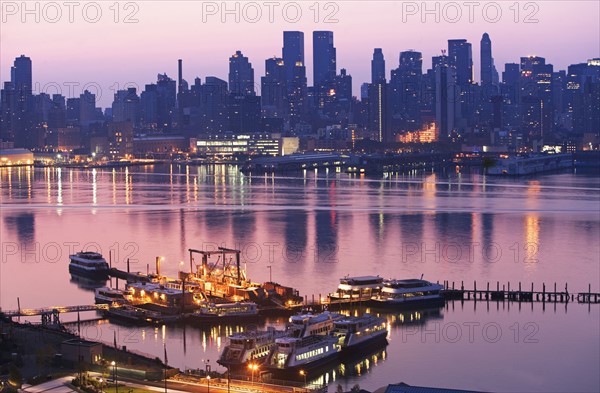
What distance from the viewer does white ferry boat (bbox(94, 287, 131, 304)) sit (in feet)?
44.0

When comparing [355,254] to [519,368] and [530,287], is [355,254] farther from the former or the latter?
[519,368]

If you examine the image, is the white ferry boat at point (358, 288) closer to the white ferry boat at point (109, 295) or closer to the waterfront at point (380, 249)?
the waterfront at point (380, 249)

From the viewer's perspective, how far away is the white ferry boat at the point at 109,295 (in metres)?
13.4

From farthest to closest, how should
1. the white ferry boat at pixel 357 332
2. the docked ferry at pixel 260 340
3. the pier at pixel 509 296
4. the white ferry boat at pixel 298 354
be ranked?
the pier at pixel 509 296 → the white ferry boat at pixel 357 332 → the docked ferry at pixel 260 340 → the white ferry boat at pixel 298 354

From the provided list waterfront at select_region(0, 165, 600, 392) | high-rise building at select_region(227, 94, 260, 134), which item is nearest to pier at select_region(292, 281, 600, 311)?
waterfront at select_region(0, 165, 600, 392)

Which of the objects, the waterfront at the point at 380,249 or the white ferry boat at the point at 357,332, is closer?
the waterfront at the point at 380,249

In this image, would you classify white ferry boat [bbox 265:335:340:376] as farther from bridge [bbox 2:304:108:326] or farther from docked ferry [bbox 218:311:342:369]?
bridge [bbox 2:304:108:326]

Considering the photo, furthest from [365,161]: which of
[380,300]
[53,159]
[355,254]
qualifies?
[380,300]

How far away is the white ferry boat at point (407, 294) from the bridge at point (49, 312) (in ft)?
11.5

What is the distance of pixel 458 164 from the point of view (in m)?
57.1

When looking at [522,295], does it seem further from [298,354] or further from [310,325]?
[298,354]

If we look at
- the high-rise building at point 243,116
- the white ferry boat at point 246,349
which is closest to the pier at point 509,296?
the white ferry boat at point 246,349

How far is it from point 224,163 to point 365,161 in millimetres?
12796

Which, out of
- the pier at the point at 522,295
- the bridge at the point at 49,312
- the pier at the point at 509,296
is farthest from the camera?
the pier at the point at 522,295
